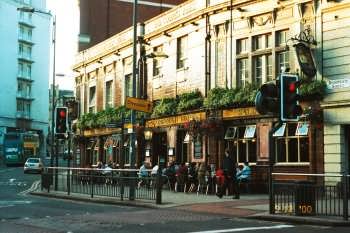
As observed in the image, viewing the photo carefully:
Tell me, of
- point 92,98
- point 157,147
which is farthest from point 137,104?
point 92,98

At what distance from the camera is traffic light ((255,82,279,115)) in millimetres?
15509

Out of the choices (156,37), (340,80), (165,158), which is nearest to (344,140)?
(340,80)

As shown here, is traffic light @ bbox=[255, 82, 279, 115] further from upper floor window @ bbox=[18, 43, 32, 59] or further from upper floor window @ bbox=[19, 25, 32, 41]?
upper floor window @ bbox=[19, 25, 32, 41]

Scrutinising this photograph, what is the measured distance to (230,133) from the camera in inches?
1081

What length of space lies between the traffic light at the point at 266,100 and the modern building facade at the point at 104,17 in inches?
1379

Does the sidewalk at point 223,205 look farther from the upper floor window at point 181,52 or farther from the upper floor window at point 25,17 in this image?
the upper floor window at point 25,17

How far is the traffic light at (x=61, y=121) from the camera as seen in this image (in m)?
27.6

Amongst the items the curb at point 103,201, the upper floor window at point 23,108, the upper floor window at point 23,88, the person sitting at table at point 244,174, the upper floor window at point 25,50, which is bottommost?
the curb at point 103,201

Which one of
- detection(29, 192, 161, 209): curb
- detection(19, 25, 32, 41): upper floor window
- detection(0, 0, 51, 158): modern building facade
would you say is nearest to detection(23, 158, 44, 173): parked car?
detection(0, 0, 51, 158): modern building facade

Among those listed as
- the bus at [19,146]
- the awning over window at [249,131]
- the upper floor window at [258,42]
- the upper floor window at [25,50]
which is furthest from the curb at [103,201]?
the upper floor window at [25,50]

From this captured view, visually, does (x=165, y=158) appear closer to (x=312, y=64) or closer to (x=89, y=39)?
(x=312, y=64)

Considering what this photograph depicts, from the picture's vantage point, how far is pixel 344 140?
75.2 feet

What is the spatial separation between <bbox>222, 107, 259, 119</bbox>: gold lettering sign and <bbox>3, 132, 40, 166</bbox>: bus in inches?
1497

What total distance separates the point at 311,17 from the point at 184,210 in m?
9.95
